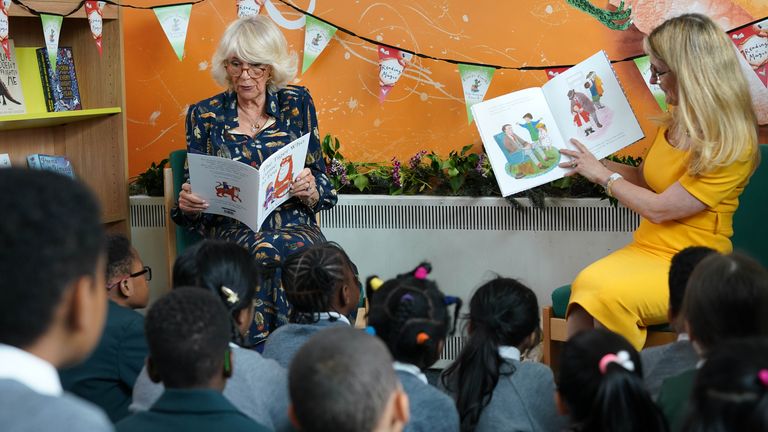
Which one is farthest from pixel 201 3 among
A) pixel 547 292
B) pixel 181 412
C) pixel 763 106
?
pixel 181 412

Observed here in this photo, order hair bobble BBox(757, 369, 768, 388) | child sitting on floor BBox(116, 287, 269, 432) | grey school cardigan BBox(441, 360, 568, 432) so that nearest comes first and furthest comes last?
hair bobble BBox(757, 369, 768, 388)
child sitting on floor BBox(116, 287, 269, 432)
grey school cardigan BBox(441, 360, 568, 432)

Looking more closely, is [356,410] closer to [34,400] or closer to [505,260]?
[34,400]

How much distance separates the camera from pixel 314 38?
12.0 ft

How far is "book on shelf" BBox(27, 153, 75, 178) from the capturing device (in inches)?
133

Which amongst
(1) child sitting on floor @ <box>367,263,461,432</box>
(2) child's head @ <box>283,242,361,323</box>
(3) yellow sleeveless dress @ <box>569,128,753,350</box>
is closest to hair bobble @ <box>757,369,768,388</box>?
(1) child sitting on floor @ <box>367,263,461,432</box>

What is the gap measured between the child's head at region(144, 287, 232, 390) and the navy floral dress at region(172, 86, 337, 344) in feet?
4.42

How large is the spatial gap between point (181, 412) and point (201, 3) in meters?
2.61

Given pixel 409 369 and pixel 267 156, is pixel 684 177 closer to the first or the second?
pixel 409 369

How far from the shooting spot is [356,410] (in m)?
1.35

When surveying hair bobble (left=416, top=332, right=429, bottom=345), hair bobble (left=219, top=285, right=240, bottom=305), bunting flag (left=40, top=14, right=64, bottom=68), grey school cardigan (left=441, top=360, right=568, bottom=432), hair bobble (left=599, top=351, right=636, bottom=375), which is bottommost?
grey school cardigan (left=441, top=360, right=568, bottom=432)

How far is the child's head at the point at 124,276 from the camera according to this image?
238 cm

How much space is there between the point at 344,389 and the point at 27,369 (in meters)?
0.46

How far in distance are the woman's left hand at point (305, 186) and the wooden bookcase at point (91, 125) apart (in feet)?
2.88

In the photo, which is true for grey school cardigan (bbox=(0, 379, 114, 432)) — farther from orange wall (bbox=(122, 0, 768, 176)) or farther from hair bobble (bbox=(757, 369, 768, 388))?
orange wall (bbox=(122, 0, 768, 176))
